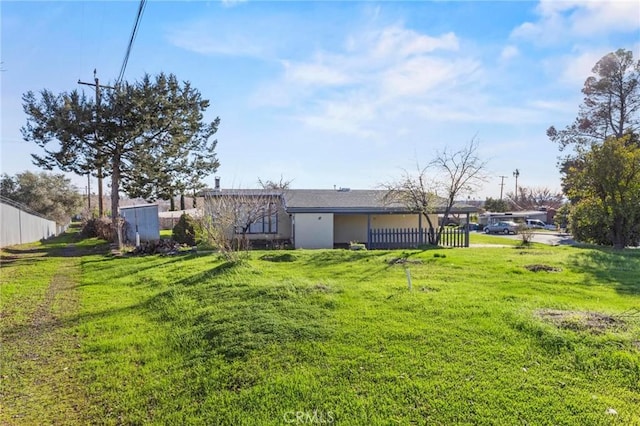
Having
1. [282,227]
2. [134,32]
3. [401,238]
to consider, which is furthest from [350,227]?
[134,32]

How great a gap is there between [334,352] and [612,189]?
56.6 ft

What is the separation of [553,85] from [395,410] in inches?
454

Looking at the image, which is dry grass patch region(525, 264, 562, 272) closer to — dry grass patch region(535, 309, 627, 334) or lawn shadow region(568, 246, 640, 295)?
lawn shadow region(568, 246, 640, 295)

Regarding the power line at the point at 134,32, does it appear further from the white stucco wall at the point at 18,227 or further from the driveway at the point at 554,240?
the driveway at the point at 554,240

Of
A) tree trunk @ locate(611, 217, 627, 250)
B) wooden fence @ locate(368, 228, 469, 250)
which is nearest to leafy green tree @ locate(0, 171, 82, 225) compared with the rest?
wooden fence @ locate(368, 228, 469, 250)

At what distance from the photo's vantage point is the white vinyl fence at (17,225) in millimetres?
18562

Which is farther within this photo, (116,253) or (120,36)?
(116,253)

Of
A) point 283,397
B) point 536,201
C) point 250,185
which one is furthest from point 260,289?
point 536,201

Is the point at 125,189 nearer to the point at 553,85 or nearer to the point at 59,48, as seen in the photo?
the point at 59,48

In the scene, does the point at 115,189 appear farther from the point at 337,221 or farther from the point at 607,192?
the point at 607,192

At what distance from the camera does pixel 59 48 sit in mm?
9641

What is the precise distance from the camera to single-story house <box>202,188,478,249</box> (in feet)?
A: 64.3

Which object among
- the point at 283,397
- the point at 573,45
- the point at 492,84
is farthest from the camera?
the point at 492,84

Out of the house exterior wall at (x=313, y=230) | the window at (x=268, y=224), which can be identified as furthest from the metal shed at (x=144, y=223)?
the house exterior wall at (x=313, y=230)
